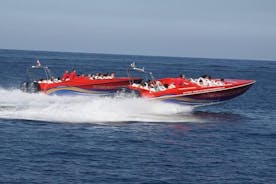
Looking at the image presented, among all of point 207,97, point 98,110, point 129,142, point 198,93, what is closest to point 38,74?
point 207,97

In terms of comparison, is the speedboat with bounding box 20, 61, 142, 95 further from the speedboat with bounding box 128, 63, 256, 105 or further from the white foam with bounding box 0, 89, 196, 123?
the speedboat with bounding box 128, 63, 256, 105

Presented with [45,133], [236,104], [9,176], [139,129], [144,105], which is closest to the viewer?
[9,176]

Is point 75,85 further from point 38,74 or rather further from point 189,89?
point 38,74

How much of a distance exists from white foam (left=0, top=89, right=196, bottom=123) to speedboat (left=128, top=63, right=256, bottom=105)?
19.6 inches

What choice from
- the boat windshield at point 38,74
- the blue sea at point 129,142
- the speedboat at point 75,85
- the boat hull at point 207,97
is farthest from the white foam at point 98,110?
the boat windshield at point 38,74

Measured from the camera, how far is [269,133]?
31.8 m

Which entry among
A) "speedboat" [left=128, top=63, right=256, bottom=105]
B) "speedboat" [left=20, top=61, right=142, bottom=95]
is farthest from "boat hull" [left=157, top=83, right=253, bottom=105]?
"speedboat" [left=20, top=61, right=142, bottom=95]

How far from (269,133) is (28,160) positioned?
46.2 ft

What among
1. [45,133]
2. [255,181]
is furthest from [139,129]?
[255,181]

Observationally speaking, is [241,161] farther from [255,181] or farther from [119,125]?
[119,125]

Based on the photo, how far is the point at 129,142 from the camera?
2745 centimetres

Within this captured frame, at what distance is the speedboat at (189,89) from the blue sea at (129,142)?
628mm

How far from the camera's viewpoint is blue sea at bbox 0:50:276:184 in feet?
70.9

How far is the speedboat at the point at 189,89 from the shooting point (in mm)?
36156
